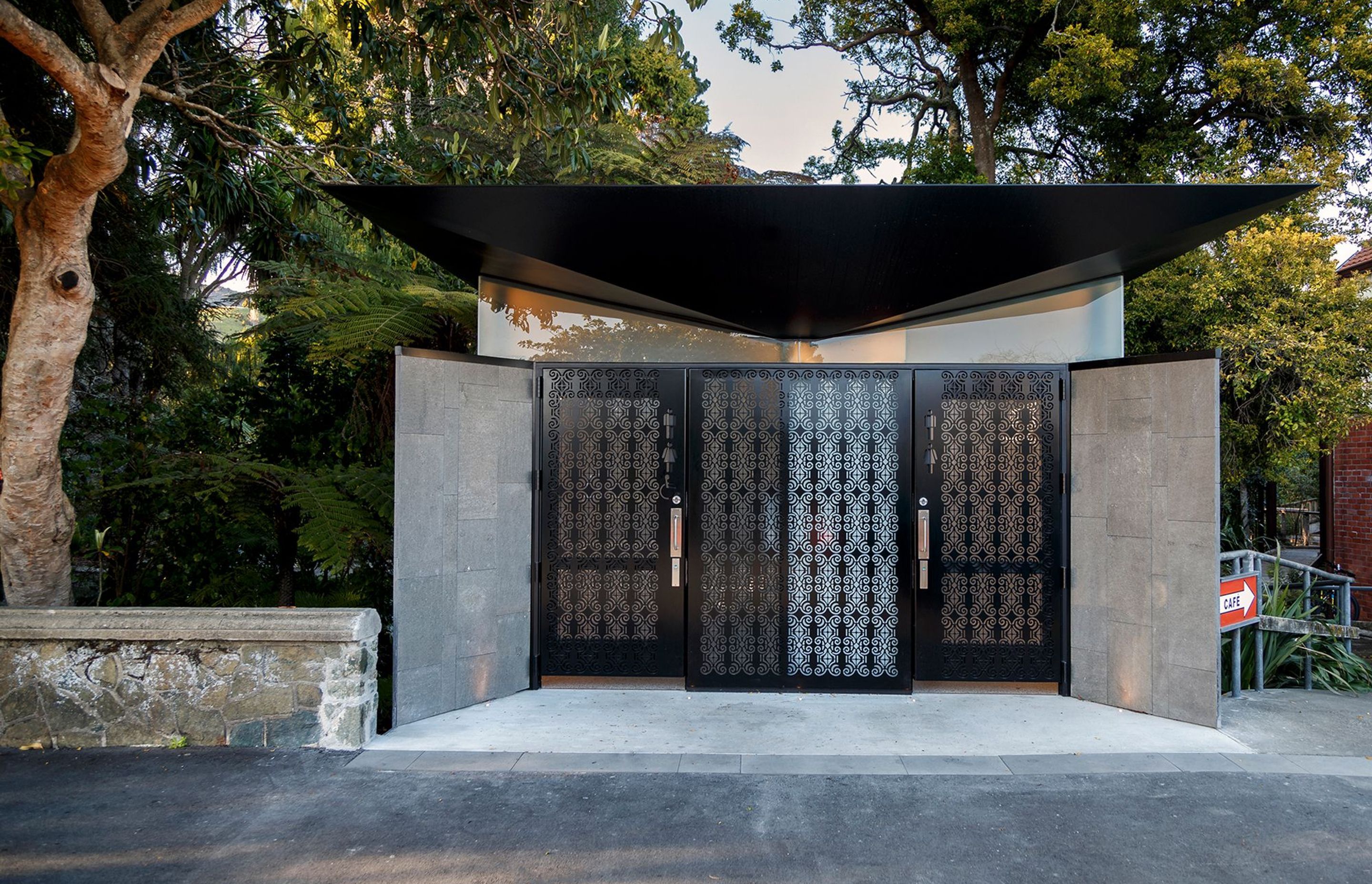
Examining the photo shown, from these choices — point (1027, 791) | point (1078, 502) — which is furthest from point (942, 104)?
point (1027, 791)

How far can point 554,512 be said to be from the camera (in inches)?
243

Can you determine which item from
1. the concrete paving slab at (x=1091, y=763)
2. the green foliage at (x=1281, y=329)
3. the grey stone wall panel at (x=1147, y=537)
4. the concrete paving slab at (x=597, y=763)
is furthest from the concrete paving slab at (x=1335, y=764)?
the green foliage at (x=1281, y=329)

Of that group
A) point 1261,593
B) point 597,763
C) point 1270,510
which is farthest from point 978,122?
point 597,763

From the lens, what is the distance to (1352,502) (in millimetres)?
11305

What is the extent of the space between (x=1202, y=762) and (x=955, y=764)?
1.46m

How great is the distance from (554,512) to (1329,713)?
19.2 ft

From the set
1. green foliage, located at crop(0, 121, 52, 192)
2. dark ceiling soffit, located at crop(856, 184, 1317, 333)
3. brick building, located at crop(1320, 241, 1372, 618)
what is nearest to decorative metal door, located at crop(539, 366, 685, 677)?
dark ceiling soffit, located at crop(856, 184, 1317, 333)

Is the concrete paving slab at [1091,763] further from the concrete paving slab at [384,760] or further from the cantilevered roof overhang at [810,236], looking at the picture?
the concrete paving slab at [384,760]

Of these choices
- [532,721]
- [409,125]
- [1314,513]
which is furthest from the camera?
[1314,513]

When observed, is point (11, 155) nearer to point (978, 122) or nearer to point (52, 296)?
point (52, 296)

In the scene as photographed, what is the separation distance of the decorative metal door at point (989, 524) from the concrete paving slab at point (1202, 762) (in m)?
1.28

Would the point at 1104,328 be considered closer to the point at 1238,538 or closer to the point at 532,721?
the point at 1238,538

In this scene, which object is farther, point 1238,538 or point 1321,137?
point 1321,137

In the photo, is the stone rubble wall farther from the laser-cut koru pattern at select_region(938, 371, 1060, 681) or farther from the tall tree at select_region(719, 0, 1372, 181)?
the tall tree at select_region(719, 0, 1372, 181)
